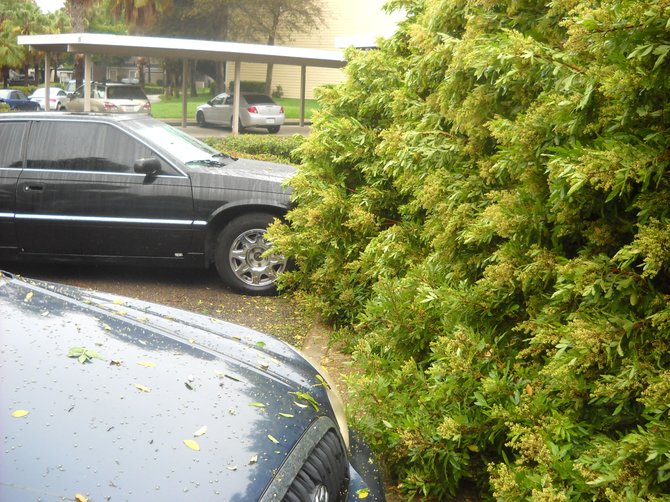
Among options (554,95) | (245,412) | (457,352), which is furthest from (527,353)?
(245,412)

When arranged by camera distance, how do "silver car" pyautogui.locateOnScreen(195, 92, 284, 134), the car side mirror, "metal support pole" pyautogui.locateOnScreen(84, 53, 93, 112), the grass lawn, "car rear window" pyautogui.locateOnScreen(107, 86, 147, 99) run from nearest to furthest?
1. the car side mirror
2. "metal support pole" pyautogui.locateOnScreen(84, 53, 93, 112)
3. "car rear window" pyautogui.locateOnScreen(107, 86, 147, 99)
4. "silver car" pyautogui.locateOnScreen(195, 92, 284, 134)
5. the grass lawn

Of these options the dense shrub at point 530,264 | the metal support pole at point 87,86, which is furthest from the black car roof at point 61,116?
the metal support pole at point 87,86

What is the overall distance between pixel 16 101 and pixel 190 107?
10.5 m

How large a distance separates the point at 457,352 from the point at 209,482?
5.65 feet

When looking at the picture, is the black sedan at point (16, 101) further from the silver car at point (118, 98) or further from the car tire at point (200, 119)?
the car tire at point (200, 119)

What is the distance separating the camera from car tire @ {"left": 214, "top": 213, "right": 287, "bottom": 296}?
322 inches

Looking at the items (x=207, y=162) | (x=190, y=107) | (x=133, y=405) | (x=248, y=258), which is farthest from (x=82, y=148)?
(x=190, y=107)

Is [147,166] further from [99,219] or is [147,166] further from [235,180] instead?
[235,180]

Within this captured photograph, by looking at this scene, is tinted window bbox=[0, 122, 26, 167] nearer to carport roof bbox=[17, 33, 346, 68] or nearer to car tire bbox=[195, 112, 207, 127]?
carport roof bbox=[17, 33, 346, 68]

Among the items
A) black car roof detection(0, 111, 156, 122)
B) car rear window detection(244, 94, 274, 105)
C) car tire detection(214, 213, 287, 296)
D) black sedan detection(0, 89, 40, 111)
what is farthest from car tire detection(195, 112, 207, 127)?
car tire detection(214, 213, 287, 296)

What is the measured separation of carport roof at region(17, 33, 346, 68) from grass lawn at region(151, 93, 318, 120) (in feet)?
44.7

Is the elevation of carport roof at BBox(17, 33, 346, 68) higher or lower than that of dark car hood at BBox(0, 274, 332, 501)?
higher

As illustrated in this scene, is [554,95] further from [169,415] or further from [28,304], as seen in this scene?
[28,304]

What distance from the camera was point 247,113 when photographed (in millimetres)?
35531
